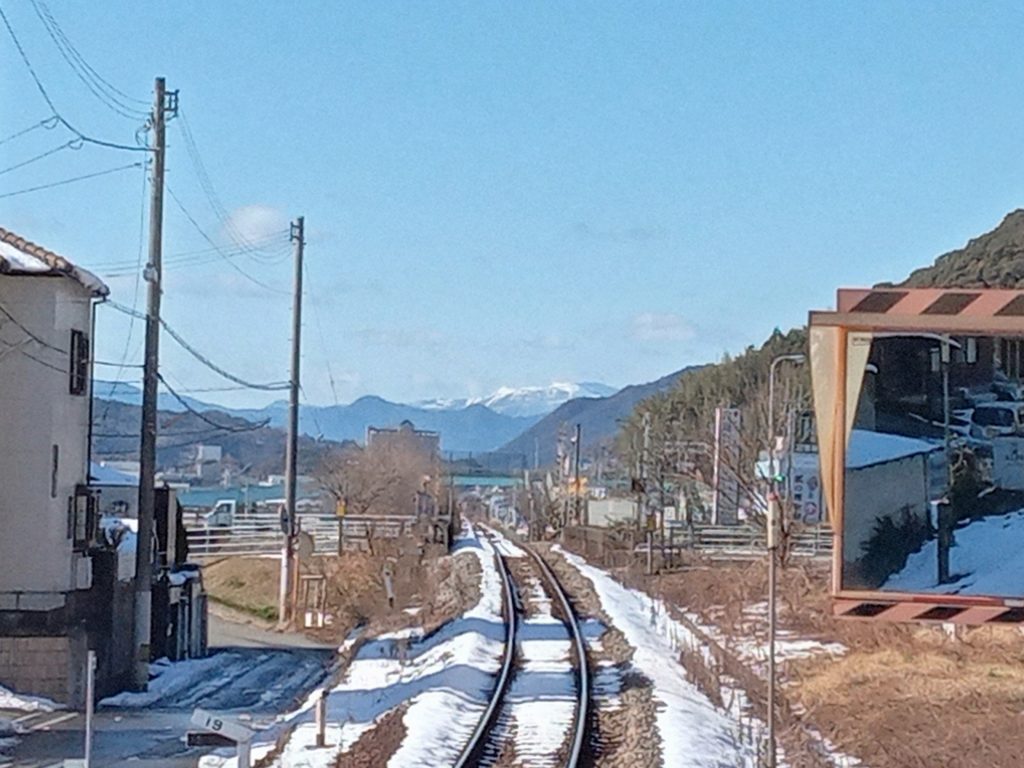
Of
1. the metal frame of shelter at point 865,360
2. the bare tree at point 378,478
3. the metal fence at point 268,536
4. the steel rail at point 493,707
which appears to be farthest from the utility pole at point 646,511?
the metal frame of shelter at point 865,360

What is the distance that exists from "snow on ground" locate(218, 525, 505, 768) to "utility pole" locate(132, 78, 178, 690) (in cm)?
414

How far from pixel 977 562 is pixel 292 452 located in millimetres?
33801

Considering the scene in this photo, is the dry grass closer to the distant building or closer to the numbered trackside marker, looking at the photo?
the numbered trackside marker

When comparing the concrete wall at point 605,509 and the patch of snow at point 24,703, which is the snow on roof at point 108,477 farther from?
the concrete wall at point 605,509

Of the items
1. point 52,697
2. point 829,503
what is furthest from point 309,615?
point 829,503

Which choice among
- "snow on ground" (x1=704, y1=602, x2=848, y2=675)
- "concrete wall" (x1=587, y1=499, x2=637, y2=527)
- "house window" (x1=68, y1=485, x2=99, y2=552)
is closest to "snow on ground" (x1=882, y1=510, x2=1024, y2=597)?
"snow on ground" (x1=704, y1=602, x2=848, y2=675)

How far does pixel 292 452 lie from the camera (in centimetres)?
4066

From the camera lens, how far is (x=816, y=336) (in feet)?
24.8

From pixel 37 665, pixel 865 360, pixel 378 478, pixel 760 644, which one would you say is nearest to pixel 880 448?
pixel 865 360

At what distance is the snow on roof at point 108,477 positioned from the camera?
110 feet

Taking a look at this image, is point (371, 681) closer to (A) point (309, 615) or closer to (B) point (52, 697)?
(B) point (52, 697)

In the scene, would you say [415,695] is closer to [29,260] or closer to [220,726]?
[220,726]

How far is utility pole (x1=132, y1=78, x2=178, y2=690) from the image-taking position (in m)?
28.1

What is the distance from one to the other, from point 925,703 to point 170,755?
9560mm
